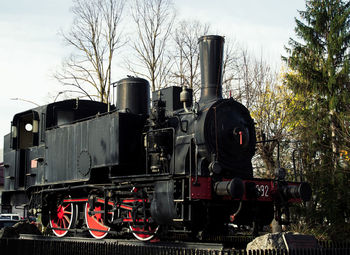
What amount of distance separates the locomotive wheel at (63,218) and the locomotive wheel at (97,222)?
57 cm

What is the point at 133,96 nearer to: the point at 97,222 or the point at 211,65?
the point at 211,65

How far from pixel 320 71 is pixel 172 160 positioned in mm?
12177

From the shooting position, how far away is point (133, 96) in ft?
36.3

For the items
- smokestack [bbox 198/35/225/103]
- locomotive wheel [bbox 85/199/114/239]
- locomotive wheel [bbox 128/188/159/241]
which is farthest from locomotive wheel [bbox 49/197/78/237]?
smokestack [bbox 198/35/225/103]

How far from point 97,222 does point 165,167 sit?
8.62 ft

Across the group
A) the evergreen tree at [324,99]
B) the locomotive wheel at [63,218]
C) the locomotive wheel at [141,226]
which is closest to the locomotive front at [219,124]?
the locomotive wheel at [141,226]

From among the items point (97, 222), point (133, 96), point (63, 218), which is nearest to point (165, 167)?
point (133, 96)

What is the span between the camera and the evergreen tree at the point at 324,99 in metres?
16.2

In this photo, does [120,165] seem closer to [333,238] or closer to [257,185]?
[257,185]

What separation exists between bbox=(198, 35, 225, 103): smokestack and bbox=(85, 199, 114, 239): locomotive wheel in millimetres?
3516

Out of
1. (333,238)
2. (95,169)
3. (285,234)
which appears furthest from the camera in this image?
(333,238)

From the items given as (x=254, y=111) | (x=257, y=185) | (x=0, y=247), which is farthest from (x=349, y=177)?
(x=0, y=247)

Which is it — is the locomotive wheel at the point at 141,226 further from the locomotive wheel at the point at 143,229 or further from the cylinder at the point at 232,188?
the cylinder at the point at 232,188

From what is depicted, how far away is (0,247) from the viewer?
34.4ft
